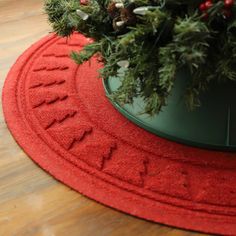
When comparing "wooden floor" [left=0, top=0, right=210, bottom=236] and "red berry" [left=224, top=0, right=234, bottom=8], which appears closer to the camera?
"red berry" [left=224, top=0, right=234, bottom=8]

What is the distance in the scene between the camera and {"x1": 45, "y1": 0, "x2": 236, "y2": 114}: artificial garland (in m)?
0.72

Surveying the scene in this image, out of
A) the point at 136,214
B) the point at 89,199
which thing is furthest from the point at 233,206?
the point at 89,199

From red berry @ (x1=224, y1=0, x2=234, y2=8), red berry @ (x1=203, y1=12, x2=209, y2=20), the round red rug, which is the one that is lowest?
the round red rug

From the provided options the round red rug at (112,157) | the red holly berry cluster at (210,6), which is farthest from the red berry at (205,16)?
the round red rug at (112,157)

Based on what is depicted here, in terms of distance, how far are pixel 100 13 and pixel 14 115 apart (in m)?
0.41

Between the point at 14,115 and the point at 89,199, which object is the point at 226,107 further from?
the point at 14,115

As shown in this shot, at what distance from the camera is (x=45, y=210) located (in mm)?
879

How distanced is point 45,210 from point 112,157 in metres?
0.22

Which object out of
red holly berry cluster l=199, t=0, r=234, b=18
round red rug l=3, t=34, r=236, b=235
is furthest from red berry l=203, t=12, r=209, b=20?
round red rug l=3, t=34, r=236, b=235

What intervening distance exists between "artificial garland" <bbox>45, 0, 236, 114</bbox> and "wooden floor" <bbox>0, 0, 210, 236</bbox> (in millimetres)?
244

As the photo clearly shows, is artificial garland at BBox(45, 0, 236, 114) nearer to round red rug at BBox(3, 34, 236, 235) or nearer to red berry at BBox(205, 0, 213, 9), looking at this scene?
red berry at BBox(205, 0, 213, 9)

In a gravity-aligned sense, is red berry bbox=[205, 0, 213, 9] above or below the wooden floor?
above

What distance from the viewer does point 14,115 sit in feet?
3.79

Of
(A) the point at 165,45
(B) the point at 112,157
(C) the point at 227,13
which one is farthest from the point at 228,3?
(B) the point at 112,157
